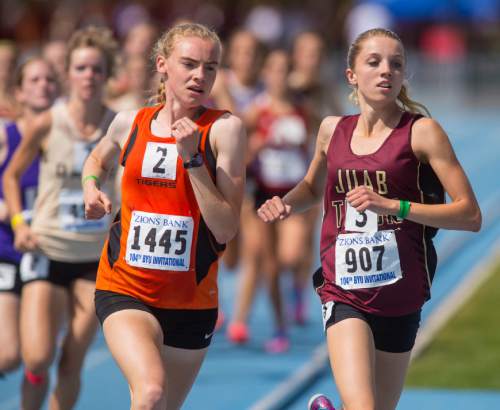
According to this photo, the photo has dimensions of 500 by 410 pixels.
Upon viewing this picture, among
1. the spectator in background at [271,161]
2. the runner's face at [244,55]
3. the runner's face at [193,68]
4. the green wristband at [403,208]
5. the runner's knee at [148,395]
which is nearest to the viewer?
the runner's knee at [148,395]

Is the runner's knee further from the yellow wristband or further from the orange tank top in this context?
the yellow wristband

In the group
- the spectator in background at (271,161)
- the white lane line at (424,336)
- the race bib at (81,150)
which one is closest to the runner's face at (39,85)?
the race bib at (81,150)

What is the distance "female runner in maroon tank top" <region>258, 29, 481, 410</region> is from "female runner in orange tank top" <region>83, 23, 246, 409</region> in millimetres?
284

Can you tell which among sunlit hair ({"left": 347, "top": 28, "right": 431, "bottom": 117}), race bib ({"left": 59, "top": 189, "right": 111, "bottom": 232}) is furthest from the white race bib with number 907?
race bib ({"left": 59, "top": 189, "right": 111, "bottom": 232})

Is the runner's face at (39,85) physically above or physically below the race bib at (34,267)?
above

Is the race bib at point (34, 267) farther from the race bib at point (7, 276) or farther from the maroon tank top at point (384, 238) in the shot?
the maroon tank top at point (384, 238)

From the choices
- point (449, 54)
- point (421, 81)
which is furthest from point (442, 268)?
point (449, 54)

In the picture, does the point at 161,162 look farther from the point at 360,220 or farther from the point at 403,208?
the point at 403,208

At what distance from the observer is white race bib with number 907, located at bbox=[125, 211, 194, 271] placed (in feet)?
16.9

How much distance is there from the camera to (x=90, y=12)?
4709 centimetres

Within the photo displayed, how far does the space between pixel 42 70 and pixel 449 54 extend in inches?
1588

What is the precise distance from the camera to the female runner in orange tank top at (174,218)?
5070 millimetres

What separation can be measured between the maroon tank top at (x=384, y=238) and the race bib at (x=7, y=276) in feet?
7.60

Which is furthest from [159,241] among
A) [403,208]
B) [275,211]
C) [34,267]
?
[34,267]
